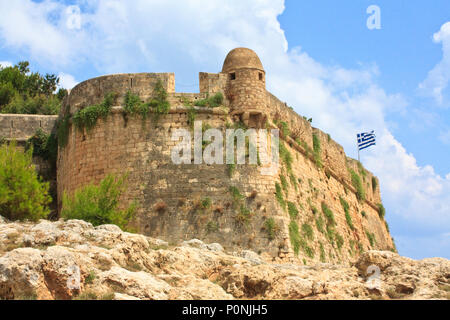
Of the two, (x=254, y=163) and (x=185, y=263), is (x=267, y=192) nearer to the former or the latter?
(x=254, y=163)

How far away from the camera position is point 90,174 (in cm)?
1795

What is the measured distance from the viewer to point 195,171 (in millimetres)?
17156

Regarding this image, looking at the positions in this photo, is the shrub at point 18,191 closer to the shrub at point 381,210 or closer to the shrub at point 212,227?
the shrub at point 212,227

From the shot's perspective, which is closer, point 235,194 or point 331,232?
point 235,194

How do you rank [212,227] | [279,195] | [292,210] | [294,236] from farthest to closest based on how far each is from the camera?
[292,210] → [279,195] → [294,236] → [212,227]

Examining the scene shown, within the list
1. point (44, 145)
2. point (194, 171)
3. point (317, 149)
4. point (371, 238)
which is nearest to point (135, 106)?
point (194, 171)

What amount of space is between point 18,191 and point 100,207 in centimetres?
197

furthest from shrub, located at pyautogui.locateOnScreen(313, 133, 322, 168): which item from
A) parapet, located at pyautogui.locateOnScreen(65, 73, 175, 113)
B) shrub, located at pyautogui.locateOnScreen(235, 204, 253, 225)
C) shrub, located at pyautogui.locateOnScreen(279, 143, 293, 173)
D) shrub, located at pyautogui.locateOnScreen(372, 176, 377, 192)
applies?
shrub, located at pyautogui.locateOnScreen(372, 176, 377, 192)

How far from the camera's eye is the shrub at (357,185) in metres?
28.5

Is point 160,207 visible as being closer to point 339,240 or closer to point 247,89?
point 247,89

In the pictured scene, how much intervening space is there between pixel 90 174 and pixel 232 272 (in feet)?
27.2

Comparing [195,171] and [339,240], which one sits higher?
[195,171]

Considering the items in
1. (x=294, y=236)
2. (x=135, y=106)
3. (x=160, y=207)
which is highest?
(x=135, y=106)

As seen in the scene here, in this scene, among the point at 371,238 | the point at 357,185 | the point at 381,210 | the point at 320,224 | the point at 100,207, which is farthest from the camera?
the point at 381,210
